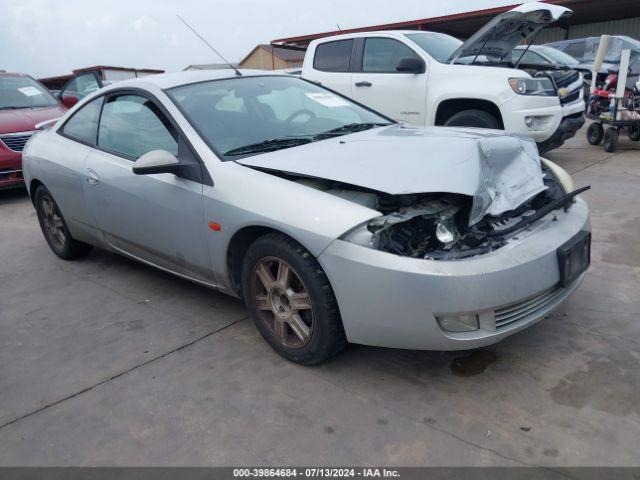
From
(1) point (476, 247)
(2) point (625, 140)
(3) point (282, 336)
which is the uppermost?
(1) point (476, 247)

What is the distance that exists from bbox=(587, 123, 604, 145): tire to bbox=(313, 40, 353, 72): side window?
14.2 ft

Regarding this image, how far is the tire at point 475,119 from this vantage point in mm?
6242

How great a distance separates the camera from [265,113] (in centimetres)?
357

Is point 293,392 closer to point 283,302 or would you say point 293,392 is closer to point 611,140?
point 283,302

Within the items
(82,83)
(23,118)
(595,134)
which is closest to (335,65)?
(23,118)

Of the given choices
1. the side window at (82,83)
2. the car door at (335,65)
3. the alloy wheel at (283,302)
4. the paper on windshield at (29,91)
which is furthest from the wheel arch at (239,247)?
the side window at (82,83)

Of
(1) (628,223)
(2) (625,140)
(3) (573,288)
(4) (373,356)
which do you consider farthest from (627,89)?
(4) (373,356)

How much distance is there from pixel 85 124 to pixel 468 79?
14.0 ft

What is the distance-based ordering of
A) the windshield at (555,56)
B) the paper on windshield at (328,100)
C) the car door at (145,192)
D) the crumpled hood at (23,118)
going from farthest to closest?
the windshield at (555,56)
the crumpled hood at (23,118)
the paper on windshield at (328,100)
the car door at (145,192)

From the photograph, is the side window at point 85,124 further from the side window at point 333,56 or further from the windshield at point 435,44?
the windshield at point 435,44

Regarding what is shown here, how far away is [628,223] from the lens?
4715mm

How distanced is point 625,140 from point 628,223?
5363mm

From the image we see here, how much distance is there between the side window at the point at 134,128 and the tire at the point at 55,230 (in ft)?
3.27

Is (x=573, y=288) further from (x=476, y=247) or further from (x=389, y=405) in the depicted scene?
(x=389, y=405)
